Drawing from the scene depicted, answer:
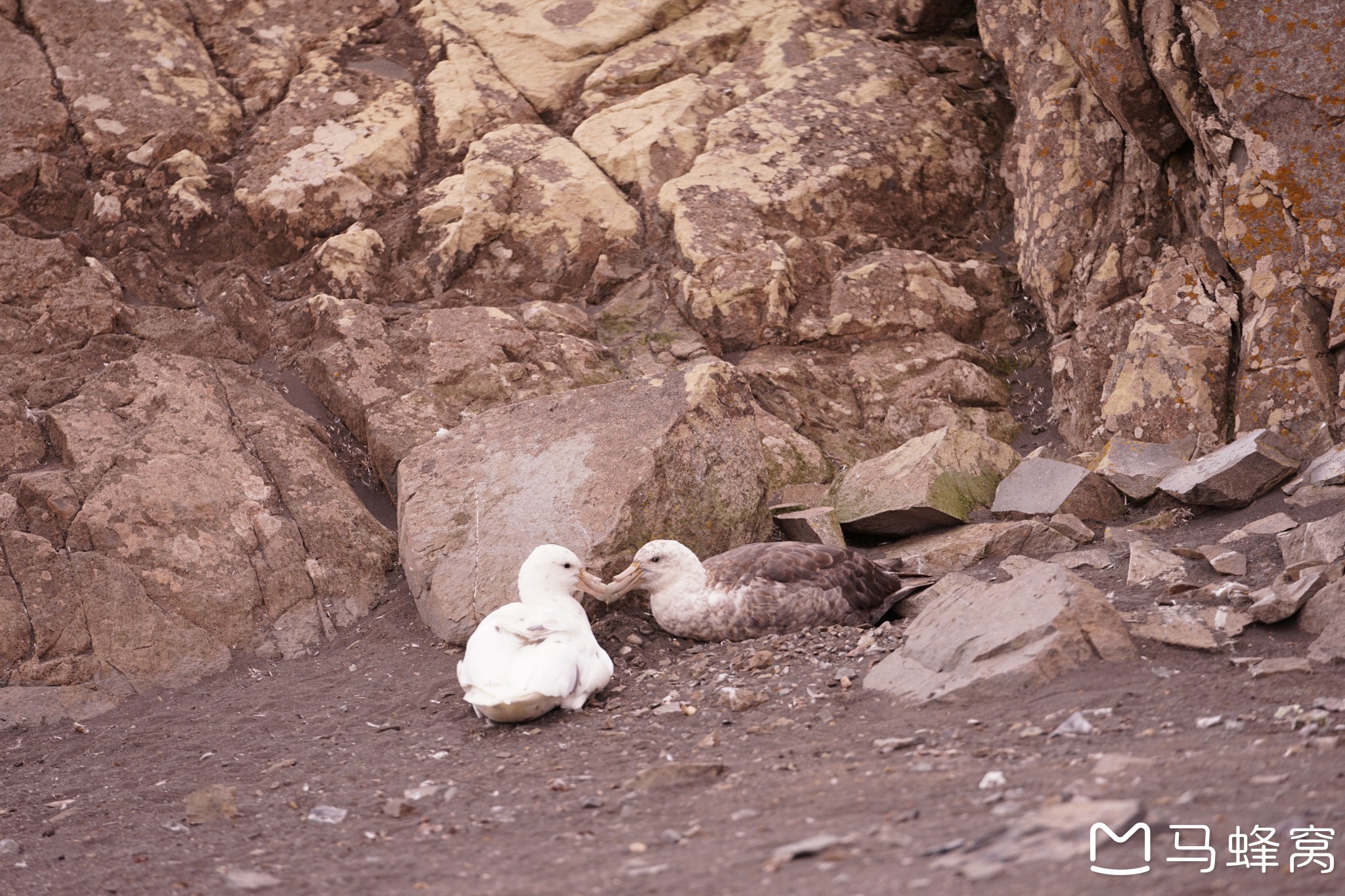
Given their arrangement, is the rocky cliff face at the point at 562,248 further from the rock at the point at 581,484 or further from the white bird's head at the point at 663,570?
the white bird's head at the point at 663,570

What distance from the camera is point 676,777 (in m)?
3.43

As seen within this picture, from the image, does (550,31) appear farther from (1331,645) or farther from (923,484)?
(1331,645)

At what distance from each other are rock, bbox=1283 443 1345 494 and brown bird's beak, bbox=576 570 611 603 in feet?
11.6

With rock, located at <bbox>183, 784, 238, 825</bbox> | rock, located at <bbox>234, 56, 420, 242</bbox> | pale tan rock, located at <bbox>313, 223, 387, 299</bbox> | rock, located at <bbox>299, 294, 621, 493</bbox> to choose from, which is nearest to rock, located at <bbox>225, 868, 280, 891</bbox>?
rock, located at <bbox>183, 784, 238, 825</bbox>

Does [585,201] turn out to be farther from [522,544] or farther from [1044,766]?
[1044,766]

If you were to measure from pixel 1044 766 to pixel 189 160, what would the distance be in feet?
25.0

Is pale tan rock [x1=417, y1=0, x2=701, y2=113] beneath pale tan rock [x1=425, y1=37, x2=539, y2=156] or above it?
above

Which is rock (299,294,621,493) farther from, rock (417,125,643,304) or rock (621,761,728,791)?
rock (621,761,728,791)

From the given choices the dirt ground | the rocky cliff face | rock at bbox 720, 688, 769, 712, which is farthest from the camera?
the rocky cliff face

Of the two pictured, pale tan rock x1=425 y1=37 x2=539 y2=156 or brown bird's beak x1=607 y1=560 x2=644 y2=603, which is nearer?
brown bird's beak x1=607 y1=560 x2=644 y2=603

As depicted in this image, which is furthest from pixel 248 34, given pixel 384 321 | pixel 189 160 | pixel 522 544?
pixel 522 544

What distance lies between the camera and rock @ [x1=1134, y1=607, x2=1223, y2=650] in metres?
3.94

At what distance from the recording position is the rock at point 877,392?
750cm

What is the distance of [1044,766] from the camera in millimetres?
3029
